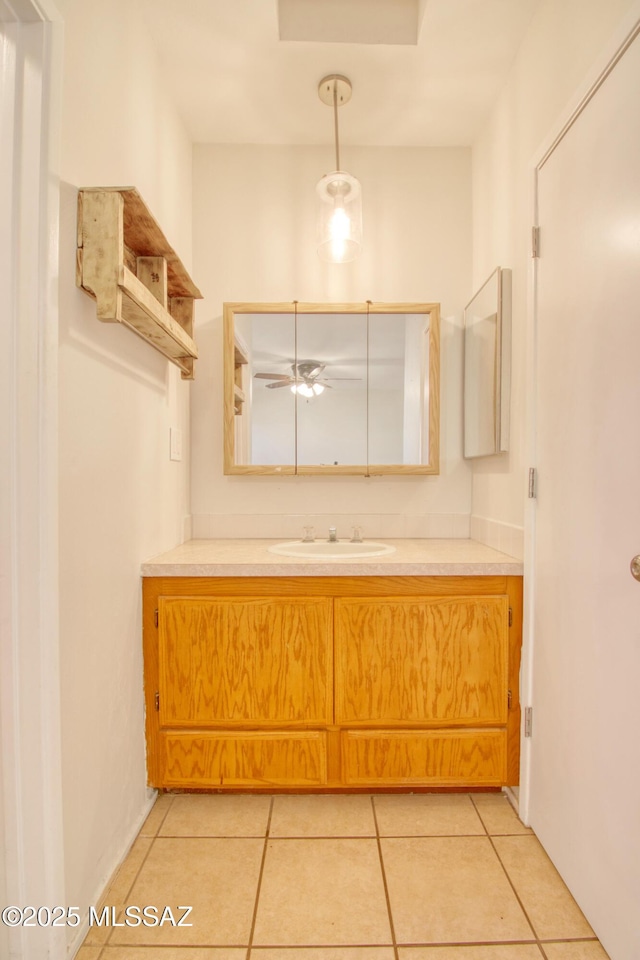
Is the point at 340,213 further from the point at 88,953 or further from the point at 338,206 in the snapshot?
the point at 88,953

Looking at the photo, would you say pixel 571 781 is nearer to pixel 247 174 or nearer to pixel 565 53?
pixel 565 53

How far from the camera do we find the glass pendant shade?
6.09 feet

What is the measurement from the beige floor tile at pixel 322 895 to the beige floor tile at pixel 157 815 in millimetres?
369

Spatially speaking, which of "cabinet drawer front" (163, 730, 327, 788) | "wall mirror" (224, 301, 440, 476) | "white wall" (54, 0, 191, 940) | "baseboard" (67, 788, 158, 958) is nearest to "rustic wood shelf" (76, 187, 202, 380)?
"white wall" (54, 0, 191, 940)

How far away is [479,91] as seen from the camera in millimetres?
1891

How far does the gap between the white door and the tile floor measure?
0.14 meters

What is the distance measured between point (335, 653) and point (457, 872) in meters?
0.65

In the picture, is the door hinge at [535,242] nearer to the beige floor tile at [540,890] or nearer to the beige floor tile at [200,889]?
the beige floor tile at [540,890]

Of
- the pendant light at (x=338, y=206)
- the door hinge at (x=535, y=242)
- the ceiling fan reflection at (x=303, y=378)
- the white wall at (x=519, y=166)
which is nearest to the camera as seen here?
the white wall at (x=519, y=166)

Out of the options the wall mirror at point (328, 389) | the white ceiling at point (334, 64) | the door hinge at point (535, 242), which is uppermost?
the white ceiling at point (334, 64)

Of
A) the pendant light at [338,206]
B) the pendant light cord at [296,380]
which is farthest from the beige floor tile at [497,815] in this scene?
the pendant light at [338,206]

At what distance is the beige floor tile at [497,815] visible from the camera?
1.53 m

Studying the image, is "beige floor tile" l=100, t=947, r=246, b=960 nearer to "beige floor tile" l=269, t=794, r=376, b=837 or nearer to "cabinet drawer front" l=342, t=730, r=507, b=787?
"beige floor tile" l=269, t=794, r=376, b=837

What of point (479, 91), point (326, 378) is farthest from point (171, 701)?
point (479, 91)
